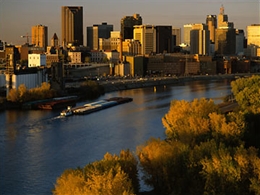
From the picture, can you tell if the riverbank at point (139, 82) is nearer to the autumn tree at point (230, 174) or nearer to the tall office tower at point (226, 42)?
the autumn tree at point (230, 174)

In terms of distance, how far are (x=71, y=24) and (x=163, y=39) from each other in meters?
4.69

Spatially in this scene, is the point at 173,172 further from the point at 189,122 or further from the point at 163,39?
the point at 163,39

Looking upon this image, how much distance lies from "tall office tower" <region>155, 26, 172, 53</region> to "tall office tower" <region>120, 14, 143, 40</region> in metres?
2.54

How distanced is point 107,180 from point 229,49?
30.1 metres

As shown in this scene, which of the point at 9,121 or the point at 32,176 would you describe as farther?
the point at 9,121

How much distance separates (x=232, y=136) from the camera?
4891mm

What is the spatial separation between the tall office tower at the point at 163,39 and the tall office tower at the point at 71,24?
4.20 metres

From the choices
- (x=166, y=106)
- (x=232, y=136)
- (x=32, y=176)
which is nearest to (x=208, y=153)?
(x=232, y=136)

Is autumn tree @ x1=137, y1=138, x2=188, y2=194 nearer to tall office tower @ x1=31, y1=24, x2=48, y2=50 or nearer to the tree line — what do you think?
the tree line

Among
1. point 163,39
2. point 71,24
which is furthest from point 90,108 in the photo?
point 71,24

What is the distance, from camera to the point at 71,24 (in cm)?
2944

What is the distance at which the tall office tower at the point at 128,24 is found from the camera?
29.8 metres

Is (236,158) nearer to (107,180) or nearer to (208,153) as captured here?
(208,153)

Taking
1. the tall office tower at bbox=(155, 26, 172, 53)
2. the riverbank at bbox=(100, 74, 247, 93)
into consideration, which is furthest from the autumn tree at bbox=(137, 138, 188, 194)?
the tall office tower at bbox=(155, 26, 172, 53)
